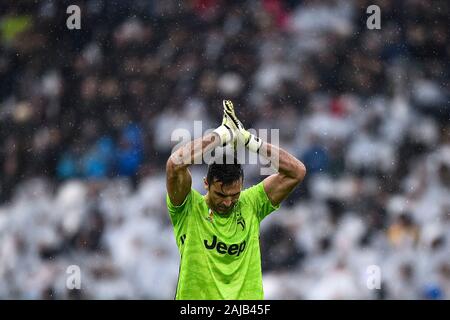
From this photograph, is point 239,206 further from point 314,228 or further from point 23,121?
point 23,121

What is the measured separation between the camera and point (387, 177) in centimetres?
1035

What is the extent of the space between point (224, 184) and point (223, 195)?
0.09m

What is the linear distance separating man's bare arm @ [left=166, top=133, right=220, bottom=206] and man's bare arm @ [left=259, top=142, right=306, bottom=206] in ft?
1.75

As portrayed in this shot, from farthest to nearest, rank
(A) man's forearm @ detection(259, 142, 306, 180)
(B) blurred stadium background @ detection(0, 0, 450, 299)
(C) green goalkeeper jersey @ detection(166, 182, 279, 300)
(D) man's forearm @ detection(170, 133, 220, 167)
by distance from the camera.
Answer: (B) blurred stadium background @ detection(0, 0, 450, 299)
(A) man's forearm @ detection(259, 142, 306, 180)
(C) green goalkeeper jersey @ detection(166, 182, 279, 300)
(D) man's forearm @ detection(170, 133, 220, 167)

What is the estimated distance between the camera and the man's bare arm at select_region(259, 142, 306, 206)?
6.17 m

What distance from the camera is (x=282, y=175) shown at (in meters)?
6.27
